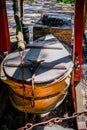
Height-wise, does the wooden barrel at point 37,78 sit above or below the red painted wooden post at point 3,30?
below

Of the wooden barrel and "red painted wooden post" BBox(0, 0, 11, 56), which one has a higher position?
"red painted wooden post" BBox(0, 0, 11, 56)

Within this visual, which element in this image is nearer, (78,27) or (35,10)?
(78,27)

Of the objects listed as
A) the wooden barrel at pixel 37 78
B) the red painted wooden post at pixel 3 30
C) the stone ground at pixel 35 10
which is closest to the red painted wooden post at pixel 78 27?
the wooden barrel at pixel 37 78

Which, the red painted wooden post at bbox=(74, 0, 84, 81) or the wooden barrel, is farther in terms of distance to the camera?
the red painted wooden post at bbox=(74, 0, 84, 81)

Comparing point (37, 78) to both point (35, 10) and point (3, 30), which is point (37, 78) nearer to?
point (3, 30)

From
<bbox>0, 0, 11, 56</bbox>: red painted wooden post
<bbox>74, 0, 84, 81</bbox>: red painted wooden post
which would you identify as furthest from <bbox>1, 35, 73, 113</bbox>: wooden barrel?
<bbox>0, 0, 11, 56</bbox>: red painted wooden post

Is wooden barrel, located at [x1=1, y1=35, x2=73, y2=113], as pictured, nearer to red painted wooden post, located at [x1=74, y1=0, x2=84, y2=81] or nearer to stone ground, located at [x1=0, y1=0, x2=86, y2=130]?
red painted wooden post, located at [x1=74, y1=0, x2=84, y2=81]

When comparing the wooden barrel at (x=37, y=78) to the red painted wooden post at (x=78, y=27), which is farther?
the red painted wooden post at (x=78, y=27)

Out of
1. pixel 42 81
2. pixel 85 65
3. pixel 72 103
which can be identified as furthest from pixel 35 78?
pixel 85 65

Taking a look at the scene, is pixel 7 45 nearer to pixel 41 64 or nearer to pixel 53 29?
pixel 41 64

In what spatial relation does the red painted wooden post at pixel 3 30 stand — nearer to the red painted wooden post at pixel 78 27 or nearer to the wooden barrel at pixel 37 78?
the wooden barrel at pixel 37 78

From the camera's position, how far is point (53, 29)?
25.0 feet

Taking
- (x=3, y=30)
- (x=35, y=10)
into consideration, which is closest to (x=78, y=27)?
(x=3, y=30)

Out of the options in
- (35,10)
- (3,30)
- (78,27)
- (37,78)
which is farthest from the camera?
(35,10)
